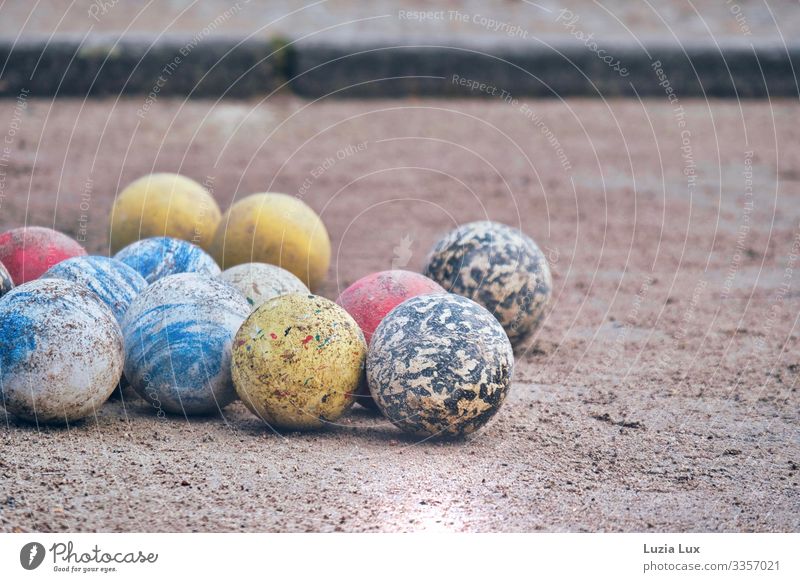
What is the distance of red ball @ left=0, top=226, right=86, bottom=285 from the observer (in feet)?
20.7

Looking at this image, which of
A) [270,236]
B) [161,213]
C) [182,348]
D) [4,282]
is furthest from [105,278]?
[161,213]

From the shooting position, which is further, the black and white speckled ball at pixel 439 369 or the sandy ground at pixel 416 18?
the sandy ground at pixel 416 18

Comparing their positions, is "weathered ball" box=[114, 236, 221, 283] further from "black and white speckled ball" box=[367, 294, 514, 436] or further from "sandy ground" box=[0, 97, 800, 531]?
"black and white speckled ball" box=[367, 294, 514, 436]

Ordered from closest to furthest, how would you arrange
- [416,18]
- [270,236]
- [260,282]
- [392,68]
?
[260,282] → [270,236] → [392,68] → [416,18]

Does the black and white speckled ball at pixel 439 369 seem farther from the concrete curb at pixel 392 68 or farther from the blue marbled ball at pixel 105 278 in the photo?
the concrete curb at pixel 392 68

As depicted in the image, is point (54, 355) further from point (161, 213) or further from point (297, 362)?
point (161, 213)

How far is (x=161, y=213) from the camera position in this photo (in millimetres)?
7543

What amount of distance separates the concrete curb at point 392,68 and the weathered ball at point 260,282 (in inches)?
289

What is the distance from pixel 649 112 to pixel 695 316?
622 centimetres

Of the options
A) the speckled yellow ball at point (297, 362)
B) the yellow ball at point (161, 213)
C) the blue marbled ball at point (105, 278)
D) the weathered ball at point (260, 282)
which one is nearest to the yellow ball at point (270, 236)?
the yellow ball at point (161, 213)

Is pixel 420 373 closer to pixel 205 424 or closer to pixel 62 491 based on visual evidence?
pixel 205 424

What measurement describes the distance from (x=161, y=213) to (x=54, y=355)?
2.87 metres

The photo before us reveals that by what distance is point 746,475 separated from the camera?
15.7ft

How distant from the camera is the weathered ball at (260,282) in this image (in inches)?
232
